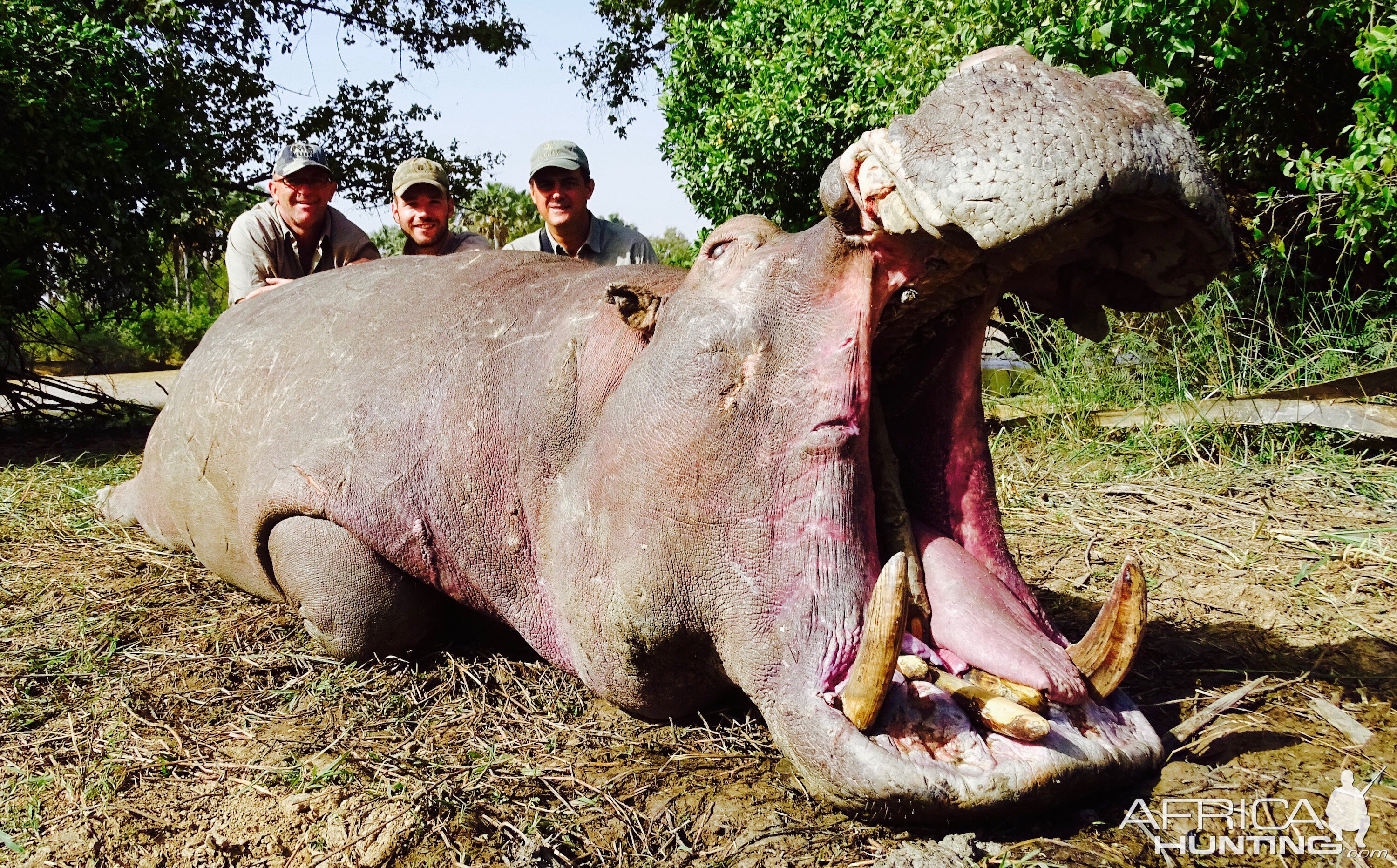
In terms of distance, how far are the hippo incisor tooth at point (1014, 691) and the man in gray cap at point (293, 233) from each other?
388cm

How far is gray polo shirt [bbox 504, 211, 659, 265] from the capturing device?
5332 millimetres

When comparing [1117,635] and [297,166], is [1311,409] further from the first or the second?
[297,166]

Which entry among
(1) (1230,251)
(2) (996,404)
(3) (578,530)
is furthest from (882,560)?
(2) (996,404)

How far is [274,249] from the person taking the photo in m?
5.05

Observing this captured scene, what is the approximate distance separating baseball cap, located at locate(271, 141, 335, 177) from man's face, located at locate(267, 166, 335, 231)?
0.06 feet

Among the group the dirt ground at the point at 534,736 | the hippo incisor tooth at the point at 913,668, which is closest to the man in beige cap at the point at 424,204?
the dirt ground at the point at 534,736

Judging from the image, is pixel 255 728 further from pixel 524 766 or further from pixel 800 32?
pixel 800 32

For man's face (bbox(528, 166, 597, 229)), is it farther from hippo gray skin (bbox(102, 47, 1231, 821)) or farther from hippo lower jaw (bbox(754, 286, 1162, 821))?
hippo lower jaw (bbox(754, 286, 1162, 821))

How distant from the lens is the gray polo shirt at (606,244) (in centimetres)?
533

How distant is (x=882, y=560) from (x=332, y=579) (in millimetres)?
1423

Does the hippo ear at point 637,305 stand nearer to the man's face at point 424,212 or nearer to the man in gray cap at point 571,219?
the man in gray cap at point 571,219

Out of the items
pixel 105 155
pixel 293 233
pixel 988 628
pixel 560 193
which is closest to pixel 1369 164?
pixel 988 628

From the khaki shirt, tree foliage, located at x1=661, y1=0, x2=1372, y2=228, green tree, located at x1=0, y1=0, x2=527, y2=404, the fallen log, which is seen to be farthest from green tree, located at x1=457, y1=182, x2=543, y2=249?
the fallen log

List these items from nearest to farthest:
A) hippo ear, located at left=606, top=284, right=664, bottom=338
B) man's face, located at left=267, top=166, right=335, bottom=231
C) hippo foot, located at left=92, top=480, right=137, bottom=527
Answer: hippo ear, located at left=606, top=284, right=664, bottom=338 < hippo foot, located at left=92, top=480, right=137, bottom=527 < man's face, located at left=267, top=166, right=335, bottom=231
